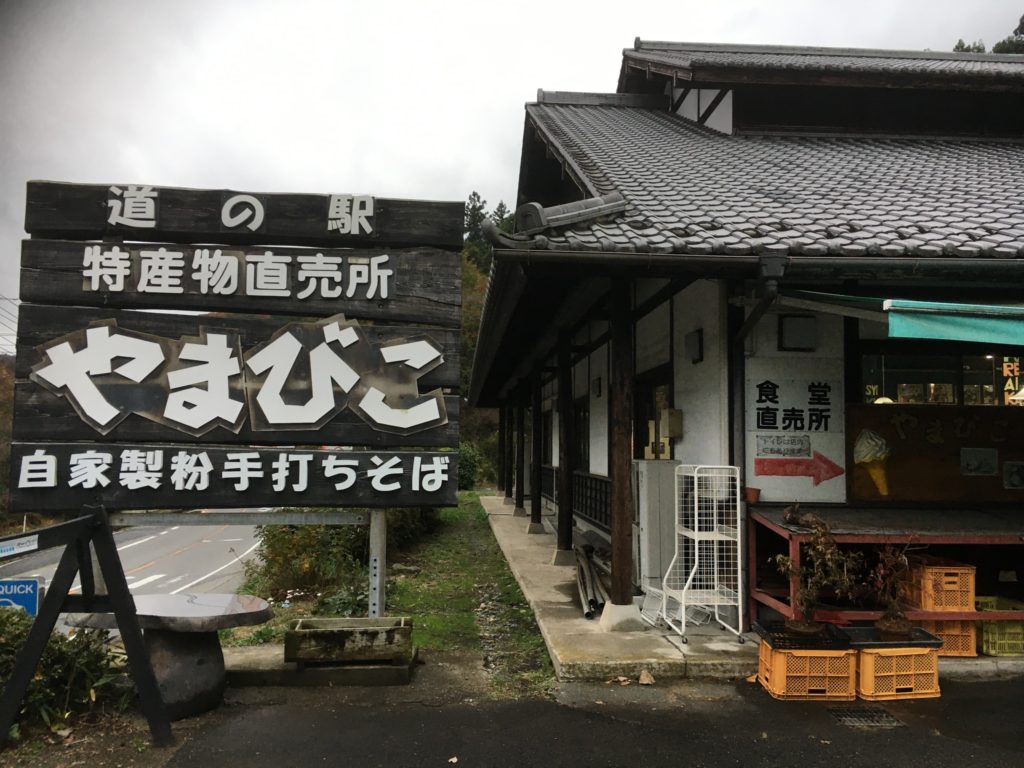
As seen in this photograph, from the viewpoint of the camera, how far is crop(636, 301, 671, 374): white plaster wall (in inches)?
297

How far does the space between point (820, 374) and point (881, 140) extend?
568 centimetres

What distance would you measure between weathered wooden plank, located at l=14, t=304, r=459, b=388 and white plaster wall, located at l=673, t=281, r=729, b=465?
9.49ft

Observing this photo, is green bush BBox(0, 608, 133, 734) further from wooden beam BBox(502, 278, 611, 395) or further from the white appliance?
wooden beam BBox(502, 278, 611, 395)

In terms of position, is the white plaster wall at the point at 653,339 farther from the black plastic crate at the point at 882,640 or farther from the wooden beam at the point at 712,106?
the wooden beam at the point at 712,106

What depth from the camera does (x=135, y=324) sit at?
5.12 meters

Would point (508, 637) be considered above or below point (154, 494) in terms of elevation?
below

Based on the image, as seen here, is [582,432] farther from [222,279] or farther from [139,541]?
[139,541]

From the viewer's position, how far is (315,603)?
7.69 m

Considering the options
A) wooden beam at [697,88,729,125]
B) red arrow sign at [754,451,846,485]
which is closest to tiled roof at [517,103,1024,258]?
wooden beam at [697,88,729,125]

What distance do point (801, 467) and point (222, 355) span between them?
4862mm

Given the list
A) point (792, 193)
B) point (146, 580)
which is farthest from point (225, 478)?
point (146, 580)

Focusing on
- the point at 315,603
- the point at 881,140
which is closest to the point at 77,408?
the point at 315,603

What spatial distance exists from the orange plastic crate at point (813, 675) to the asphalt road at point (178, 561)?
10252mm

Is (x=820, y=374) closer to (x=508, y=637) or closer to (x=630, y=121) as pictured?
(x=508, y=637)
